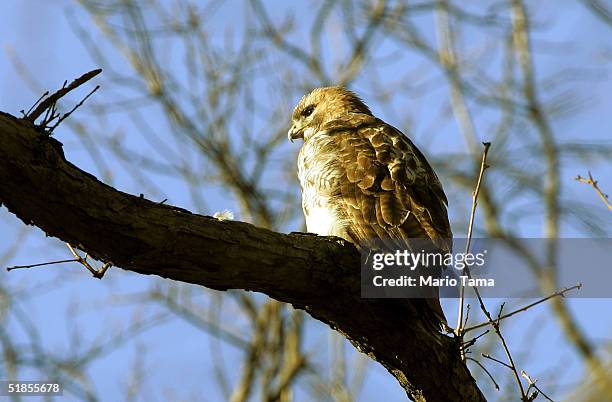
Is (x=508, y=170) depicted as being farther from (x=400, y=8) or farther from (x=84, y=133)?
(x=84, y=133)

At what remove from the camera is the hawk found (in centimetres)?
449

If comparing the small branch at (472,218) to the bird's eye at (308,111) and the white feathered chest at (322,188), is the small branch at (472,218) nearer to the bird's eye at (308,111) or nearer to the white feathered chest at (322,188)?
the white feathered chest at (322,188)

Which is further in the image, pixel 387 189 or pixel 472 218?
pixel 387 189

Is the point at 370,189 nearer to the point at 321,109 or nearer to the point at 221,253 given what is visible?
the point at 221,253

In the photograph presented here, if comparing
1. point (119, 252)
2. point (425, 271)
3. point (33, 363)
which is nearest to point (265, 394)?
point (33, 363)

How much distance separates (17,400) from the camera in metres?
7.68

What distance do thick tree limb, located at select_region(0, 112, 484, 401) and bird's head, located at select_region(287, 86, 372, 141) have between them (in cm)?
294

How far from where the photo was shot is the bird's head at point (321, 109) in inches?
277

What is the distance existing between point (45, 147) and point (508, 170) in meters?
8.10

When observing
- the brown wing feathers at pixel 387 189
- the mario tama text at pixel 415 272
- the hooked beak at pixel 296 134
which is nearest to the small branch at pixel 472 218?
the mario tama text at pixel 415 272

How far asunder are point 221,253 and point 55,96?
2.99 feet

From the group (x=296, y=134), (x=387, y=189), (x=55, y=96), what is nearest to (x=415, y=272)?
(x=387, y=189)

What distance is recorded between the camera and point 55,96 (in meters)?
3.30

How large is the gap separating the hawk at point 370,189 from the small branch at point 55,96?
1.70 metres
